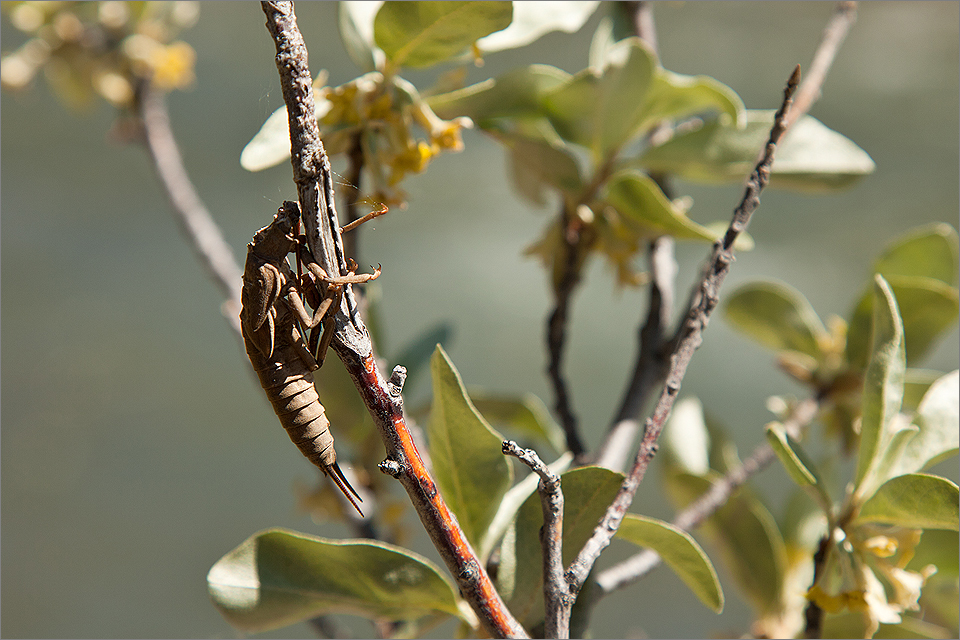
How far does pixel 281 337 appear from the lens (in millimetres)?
→ 289

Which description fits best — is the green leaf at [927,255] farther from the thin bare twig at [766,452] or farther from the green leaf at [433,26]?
the green leaf at [433,26]

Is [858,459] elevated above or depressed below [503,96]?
below

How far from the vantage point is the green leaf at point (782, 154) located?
0.44 meters

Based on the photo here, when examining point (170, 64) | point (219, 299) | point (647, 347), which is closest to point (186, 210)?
point (170, 64)

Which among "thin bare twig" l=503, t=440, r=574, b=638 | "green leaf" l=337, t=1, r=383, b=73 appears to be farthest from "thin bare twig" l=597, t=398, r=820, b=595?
"green leaf" l=337, t=1, r=383, b=73

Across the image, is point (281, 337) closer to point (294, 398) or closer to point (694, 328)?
point (294, 398)

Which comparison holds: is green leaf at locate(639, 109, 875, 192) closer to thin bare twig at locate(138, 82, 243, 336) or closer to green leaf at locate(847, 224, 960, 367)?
green leaf at locate(847, 224, 960, 367)

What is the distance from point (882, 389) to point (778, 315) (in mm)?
225

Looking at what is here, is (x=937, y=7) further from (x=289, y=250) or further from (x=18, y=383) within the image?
(x=18, y=383)

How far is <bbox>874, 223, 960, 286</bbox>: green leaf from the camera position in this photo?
48 centimetres

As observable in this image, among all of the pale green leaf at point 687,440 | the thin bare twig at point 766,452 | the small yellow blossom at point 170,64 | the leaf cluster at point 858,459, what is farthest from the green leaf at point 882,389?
the small yellow blossom at point 170,64

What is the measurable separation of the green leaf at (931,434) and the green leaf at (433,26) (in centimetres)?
30

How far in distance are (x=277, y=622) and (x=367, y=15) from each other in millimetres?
337

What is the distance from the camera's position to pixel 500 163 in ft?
4.72
